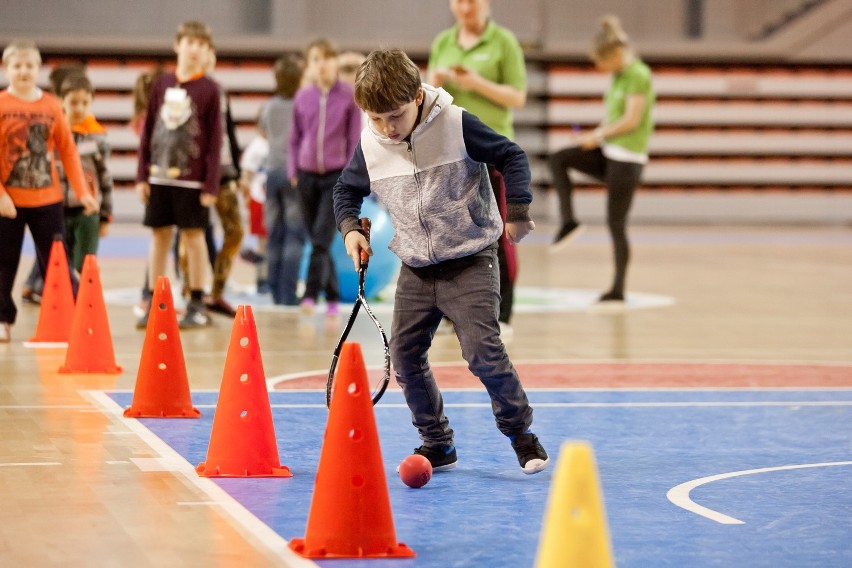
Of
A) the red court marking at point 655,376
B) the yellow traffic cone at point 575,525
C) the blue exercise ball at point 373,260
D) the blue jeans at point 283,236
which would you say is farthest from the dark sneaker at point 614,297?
the yellow traffic cone at point 575,525

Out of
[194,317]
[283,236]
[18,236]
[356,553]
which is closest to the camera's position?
[356,553]

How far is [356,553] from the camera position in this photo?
4.24 metres

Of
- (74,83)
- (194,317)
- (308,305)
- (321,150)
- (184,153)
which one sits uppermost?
(74,83)

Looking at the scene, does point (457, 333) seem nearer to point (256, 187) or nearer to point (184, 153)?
point (184, 153)

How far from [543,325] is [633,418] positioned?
3.99m

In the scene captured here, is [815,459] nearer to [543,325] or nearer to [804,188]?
[543,325]

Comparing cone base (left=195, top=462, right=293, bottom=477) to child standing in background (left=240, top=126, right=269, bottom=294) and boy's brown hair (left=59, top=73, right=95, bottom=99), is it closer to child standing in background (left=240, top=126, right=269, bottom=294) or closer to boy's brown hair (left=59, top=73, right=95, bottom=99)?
boy's brown hair (left=59, top=73, right=95, bottom=99)

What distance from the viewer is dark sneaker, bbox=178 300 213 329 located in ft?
32.9

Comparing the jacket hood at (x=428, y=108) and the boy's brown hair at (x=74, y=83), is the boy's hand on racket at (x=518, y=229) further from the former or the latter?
the boy's brown hair at (x=74, y=83)

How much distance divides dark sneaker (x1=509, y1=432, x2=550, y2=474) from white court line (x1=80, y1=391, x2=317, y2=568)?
1099 mm

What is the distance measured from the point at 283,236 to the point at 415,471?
6.90m

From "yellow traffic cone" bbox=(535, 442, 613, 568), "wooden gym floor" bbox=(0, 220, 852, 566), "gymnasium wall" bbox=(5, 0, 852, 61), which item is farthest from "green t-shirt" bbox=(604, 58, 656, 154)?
"gymnasium wall" bbox=(5, 0, 852, 61)

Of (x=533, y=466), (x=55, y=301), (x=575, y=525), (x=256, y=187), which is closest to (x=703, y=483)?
(x=533, y=466)

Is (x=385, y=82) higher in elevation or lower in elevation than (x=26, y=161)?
higher
